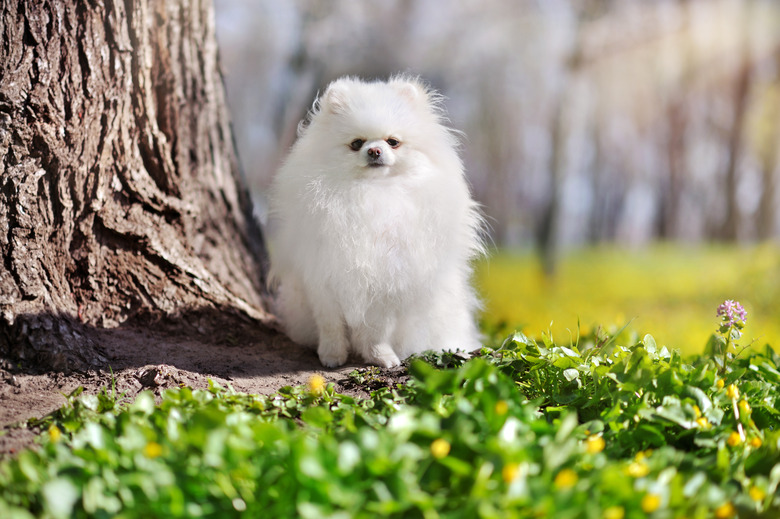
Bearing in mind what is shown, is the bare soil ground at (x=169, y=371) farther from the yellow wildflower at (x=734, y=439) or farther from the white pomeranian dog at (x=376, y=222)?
the yellow wildflower at (x=734, y=439)

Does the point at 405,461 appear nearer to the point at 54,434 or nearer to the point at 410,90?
the point at 54,434

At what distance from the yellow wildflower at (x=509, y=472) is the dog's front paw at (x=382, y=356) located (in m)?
1.34

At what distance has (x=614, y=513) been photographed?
53.9 inches

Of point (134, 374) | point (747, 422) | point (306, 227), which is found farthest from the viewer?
point (306, 227)

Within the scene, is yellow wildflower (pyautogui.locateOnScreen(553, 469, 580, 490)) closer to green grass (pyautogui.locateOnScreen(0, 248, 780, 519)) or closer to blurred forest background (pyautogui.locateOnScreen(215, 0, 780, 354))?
green grass (pyautogui.locateOnScreen(0, 248, 780, 519))

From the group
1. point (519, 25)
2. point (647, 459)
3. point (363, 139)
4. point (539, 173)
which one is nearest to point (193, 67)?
point (363, 139)

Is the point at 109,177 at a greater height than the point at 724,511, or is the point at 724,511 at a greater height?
the point at 109,177

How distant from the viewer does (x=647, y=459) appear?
1.87 metres

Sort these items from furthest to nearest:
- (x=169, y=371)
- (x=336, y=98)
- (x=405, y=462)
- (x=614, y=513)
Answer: (x=336, y=98), (x=169, y=371), (x=405, y=462), (x=614, y=513)

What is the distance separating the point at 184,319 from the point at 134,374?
0.72m

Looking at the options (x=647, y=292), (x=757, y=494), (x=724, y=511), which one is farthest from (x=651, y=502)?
(x=647, y=292)

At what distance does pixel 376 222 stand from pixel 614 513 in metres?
1.65

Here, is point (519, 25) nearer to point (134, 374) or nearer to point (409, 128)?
point (409, 128)

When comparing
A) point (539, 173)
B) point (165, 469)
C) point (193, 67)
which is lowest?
point (539, 173)
